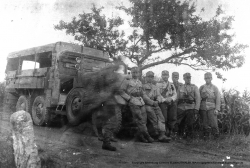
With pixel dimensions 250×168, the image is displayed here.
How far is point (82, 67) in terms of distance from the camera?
299 inches

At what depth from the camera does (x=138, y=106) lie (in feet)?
19.2

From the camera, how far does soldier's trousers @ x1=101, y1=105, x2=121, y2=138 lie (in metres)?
4.72


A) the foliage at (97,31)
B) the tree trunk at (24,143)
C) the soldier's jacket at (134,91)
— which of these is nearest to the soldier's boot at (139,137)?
the soldier's jacket at (134,91)

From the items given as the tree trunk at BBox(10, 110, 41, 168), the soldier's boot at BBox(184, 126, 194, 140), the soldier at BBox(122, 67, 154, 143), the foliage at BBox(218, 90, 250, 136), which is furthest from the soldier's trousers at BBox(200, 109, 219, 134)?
the tree trunk at BBox(10, 110, 41, 168)

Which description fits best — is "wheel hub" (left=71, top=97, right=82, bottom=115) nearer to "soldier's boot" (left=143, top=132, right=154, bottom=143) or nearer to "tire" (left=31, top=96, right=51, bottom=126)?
"tire" (left=31, top=96, right=51, bottom=126)

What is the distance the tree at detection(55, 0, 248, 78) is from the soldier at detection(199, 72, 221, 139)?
3.56m

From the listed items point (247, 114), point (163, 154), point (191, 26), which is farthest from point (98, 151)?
point (191, 26)

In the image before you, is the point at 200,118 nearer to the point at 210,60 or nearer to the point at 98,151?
the point at 98,151

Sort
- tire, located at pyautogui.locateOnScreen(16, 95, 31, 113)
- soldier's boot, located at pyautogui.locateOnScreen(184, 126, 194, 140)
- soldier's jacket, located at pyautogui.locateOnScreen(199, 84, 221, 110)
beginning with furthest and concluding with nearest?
tire, located at pyautogui.locateOnScreen(16, 95, 31, 113) → soldier's boot, located at pyautogui.locateOnScreen(184, 126, 194, 140) → soldier's jacket, located at pyautogui.locateOnScreen(199, 84, 221, 110)

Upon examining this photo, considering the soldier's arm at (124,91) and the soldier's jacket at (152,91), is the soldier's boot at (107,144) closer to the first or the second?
the soldier's arm at (124,91)

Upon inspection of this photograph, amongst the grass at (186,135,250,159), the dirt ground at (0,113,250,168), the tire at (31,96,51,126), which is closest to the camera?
the dirt ground at (0,113,250,168)

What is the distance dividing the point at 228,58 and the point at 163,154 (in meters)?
6.31

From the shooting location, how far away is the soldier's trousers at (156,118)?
6082 millimetres

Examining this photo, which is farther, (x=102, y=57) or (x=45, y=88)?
(x=102, y=57)
